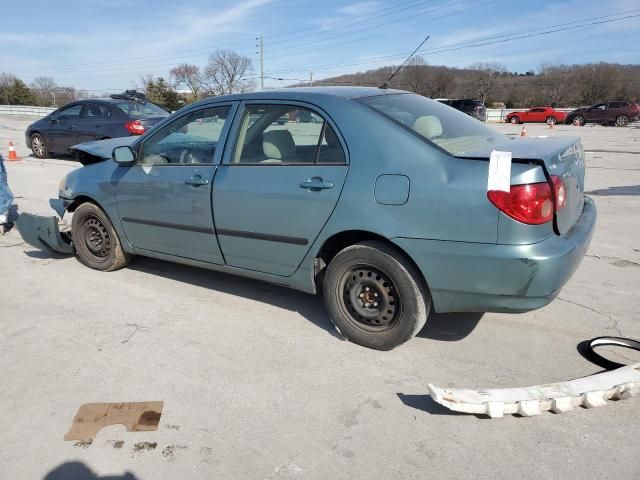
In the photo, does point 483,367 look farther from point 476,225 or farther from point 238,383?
point 238,383

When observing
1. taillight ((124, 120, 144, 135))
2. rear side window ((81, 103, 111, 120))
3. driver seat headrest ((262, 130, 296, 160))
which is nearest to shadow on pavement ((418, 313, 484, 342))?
driver seat headrest ((262, 130, 296, 160))

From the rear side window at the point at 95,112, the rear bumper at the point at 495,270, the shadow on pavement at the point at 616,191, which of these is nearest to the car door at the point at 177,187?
A: the rear bumper at the point at 495,270

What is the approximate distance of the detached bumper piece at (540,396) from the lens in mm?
2578

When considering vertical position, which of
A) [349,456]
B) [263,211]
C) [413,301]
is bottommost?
[349,456]

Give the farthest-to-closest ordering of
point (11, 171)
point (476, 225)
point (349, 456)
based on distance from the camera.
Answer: point (11, 171) → point (476, 225) → point (349, 456)

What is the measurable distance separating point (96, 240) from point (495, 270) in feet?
12.6

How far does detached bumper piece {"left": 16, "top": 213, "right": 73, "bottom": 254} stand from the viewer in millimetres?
5086

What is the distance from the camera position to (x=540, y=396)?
2650 mm

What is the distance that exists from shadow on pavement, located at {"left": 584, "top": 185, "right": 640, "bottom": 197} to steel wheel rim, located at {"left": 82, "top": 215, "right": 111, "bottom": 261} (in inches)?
290

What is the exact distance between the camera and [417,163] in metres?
2.97

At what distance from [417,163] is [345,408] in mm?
1441

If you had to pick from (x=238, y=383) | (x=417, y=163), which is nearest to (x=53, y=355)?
(x=238, y=383)

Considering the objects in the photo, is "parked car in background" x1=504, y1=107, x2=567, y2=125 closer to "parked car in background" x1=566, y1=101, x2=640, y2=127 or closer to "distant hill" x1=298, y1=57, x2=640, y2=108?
"parked car in background" x1=566, y1=101, x2=640, y2=127

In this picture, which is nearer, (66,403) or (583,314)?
(66,403)
